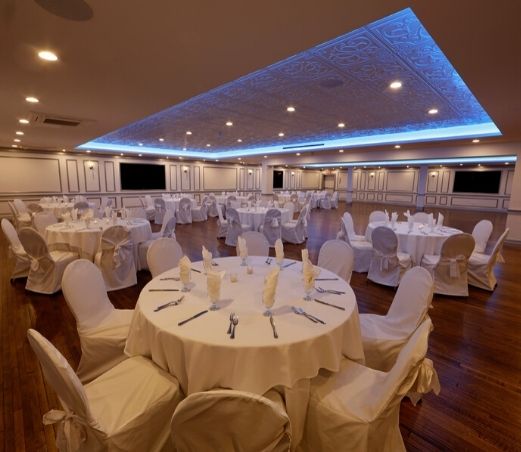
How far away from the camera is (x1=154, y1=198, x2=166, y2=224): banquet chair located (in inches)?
392

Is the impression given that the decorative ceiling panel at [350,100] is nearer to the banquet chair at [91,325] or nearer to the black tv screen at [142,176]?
the banquet chair at [91,325]

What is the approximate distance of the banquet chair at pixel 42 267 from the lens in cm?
363

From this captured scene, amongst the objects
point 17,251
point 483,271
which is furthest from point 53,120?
point 483,271

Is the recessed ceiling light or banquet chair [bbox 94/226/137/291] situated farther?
banquet chair [bbox 94/226/137/291]

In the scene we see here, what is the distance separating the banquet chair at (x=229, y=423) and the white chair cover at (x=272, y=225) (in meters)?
5.72

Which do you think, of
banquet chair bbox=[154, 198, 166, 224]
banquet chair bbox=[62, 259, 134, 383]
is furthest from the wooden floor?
banquet chair bbox=[154, 198, 166, 224]

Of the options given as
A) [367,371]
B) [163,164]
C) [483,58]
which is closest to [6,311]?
[367,371]

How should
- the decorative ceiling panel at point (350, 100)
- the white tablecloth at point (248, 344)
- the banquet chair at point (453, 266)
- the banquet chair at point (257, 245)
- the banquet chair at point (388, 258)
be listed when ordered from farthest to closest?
the banquet chair at point (388, 258)
the banquet chair at point (453, 266)
the banquet chair at point (257, 245)
the decorative ceiling panel at point (350, 100)
the white tablecloth at point (248, 344)

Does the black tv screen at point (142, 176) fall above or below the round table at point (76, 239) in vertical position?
above

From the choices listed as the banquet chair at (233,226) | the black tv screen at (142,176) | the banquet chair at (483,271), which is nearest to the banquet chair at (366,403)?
the banquet chair at (483,271)

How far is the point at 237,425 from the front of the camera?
92cm

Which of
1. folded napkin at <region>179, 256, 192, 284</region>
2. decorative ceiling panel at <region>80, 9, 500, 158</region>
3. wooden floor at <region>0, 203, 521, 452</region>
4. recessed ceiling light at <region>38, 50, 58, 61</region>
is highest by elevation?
decorative ceiling panel at <region>80, 9, 500, 158</region>

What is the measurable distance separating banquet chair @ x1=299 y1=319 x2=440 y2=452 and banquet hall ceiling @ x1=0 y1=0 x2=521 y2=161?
209cm

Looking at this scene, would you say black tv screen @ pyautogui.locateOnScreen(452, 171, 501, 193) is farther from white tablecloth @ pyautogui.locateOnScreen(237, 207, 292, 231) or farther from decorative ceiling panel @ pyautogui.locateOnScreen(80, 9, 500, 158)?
white tablecloth @ pyautogui.locateOnScreen(237, 207, 292, 231)
